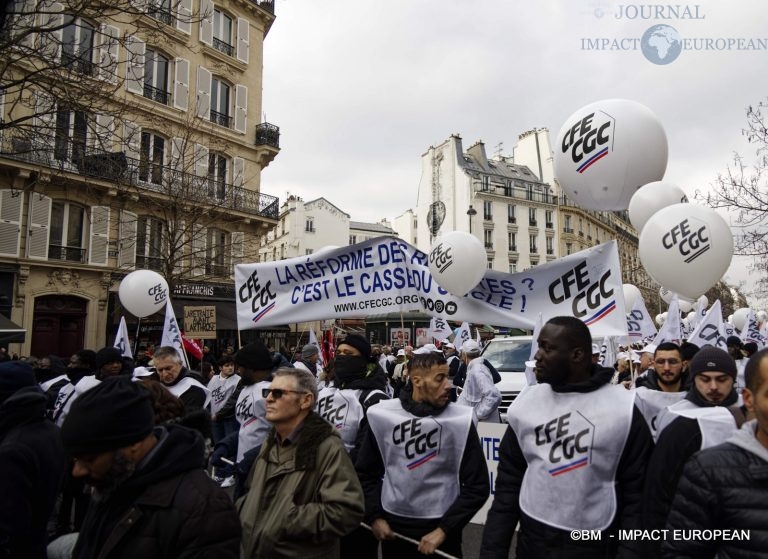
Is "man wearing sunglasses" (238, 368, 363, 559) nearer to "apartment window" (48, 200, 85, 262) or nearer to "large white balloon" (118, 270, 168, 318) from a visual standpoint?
"large white balloon" (118, 270, 168, 318)

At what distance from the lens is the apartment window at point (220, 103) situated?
2311 cm

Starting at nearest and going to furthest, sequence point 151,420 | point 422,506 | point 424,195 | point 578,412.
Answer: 1. point 151,420
2. point 578,412
3. point 422,506
4. point 424,195

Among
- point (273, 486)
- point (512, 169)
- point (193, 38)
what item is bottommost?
point (273, 486)

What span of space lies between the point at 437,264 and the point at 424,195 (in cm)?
5212

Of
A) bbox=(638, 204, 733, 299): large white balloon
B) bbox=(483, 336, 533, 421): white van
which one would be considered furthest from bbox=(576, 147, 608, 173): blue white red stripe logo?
bbox=(483, 336, 533, 421): white van

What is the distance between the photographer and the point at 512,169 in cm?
5719

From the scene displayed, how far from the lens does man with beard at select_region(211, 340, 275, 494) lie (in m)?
4.62

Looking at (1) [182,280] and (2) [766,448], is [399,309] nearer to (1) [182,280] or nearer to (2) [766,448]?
(2) [766,448]

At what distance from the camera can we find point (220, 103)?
23.5 metres

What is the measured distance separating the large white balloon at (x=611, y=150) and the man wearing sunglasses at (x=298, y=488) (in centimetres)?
369

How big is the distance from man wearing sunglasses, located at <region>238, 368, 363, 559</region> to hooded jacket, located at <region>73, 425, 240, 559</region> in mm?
574

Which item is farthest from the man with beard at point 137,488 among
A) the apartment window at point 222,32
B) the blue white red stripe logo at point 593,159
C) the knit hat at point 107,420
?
the apartment window at point 222,32

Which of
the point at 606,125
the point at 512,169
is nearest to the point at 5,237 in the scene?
the point at 606,125

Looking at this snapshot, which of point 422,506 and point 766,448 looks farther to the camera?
point 422,506
